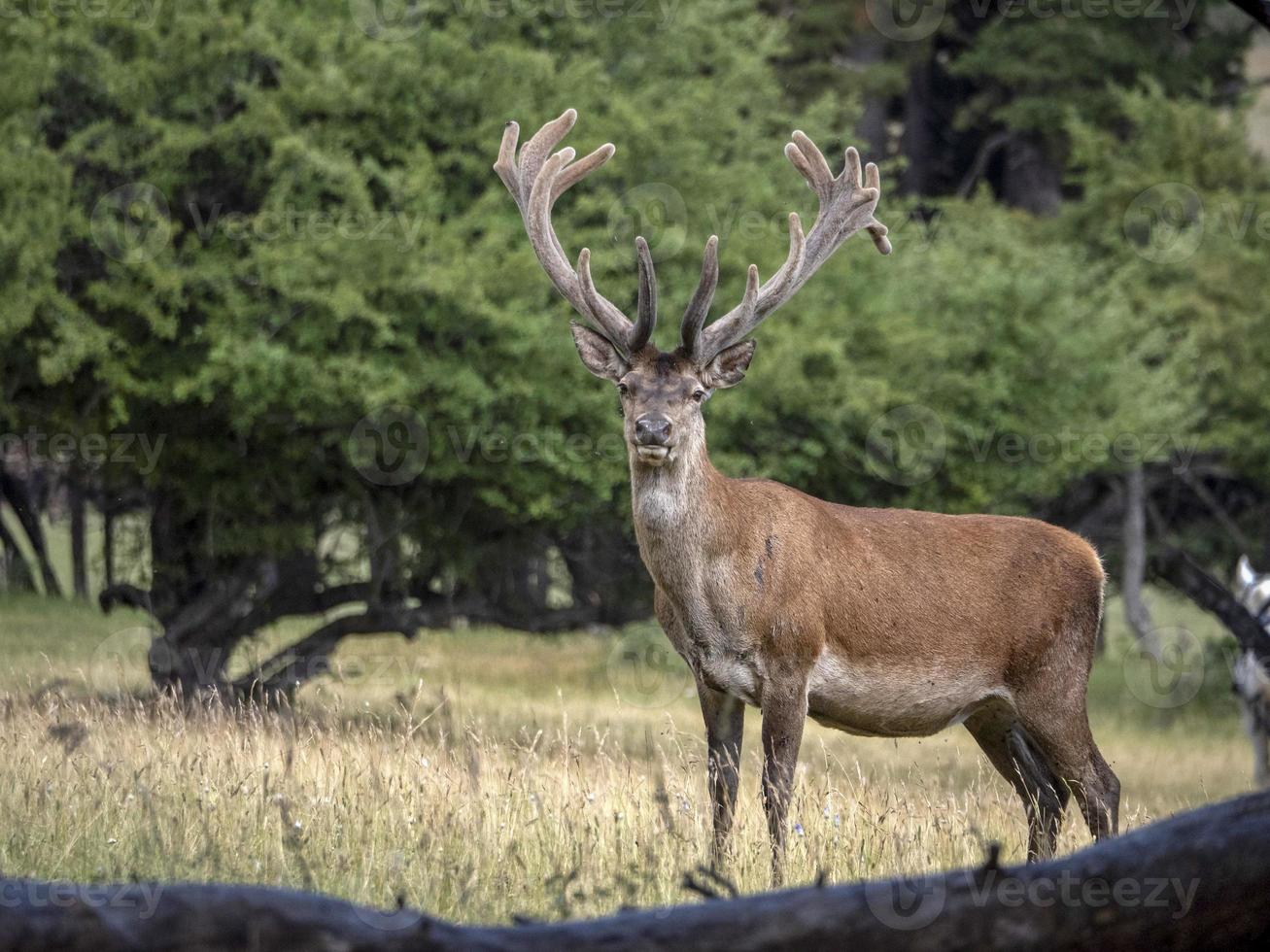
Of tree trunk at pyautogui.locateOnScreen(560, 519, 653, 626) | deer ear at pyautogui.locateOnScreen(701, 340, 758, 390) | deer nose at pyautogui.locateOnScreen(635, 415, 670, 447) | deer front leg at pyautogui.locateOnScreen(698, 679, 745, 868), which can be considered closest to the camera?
deer front leg at pyautogui.locateOnScreen(698, 679, 745, 868)

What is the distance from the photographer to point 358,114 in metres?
14.3

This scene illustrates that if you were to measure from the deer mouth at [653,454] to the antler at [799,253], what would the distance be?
1.76 ft

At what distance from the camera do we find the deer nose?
671cm

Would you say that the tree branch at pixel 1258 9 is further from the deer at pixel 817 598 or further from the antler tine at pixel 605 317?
the antler tine at pixel 605 317

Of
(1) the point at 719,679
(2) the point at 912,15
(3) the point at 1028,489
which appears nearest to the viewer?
(1) the point at 719,679

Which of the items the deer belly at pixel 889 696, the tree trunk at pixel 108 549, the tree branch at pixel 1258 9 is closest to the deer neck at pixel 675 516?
the deer belly at pixel 889 696

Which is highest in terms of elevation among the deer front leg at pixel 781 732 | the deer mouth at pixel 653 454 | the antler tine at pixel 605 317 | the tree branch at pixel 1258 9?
the tree branch at pixel 1258 9

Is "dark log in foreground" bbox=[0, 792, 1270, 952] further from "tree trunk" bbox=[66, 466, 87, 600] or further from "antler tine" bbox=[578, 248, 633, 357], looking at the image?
"tree trunk" bbox=[66, 466, 87, 600]

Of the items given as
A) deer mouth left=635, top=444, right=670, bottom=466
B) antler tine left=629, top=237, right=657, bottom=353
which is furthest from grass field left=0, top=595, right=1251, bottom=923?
antler tine left=629, top=237, right=657, bottom=353

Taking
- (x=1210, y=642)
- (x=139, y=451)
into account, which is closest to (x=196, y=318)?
(x=139, y=451)

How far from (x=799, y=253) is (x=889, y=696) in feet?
6.58

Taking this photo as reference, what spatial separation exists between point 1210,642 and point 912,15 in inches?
451

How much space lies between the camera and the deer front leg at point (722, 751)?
6.57 m

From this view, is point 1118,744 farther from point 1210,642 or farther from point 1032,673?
point 1032,673
